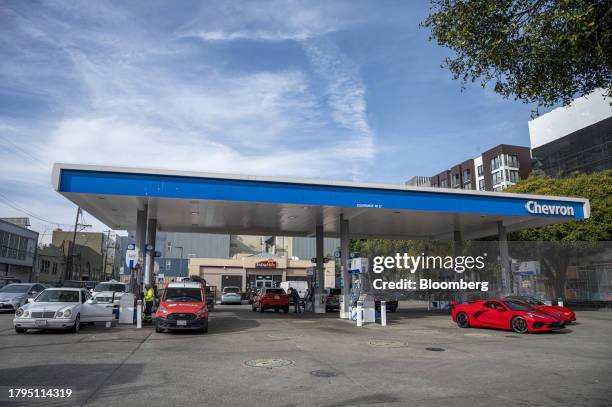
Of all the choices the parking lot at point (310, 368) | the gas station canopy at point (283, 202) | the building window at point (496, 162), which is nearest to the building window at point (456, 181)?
the building window at point (496, 162)

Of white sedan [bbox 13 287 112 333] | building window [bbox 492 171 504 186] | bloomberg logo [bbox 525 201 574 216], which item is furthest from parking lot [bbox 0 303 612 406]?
building window [bbox 492 171 504 186]

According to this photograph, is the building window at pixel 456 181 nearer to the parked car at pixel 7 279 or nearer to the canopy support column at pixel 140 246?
the parked car at pixel 7 279

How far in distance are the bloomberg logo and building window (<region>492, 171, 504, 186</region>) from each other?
4768 cm

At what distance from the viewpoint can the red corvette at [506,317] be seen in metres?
16.7

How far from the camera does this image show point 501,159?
72.1 m

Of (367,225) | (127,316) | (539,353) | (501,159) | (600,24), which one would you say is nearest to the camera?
(600,24)

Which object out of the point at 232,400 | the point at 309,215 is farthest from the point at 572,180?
the point at 232,400

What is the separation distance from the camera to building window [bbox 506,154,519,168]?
71.9m

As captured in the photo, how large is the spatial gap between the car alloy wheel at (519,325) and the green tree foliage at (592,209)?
826 inches

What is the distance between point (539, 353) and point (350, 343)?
5.19 m

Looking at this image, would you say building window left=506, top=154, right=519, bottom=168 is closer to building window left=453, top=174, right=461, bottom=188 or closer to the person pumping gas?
building window left=453, top=174, right=461, bottom=188

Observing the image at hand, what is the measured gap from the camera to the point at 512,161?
72.2 meters

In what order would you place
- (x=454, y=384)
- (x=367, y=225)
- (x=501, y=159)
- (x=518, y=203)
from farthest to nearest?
1. (x=501, y=159)
2. (x=367, y=225)
3. (x=518, y=203)
4. (x=454, y=384)

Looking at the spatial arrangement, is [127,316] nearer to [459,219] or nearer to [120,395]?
A: [120,395]
